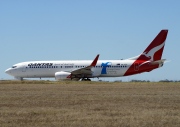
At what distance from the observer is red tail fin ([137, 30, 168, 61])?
167ft

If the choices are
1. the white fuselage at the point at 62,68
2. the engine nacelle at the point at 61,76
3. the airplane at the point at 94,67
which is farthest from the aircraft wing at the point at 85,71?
the engine nacelle at the point at 61,76

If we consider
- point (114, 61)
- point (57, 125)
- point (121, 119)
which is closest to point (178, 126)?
point (121, 119)

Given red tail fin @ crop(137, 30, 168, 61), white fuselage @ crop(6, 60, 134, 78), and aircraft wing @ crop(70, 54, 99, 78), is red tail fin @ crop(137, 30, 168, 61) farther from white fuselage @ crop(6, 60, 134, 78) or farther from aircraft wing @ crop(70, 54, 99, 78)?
aircraft wing @ crop(70, 54, 99, 78)

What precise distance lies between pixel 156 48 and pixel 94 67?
8.91 m

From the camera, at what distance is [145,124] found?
10.0m

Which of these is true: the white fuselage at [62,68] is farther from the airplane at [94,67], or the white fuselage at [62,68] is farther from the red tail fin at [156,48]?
the red tail fin at [156,48]

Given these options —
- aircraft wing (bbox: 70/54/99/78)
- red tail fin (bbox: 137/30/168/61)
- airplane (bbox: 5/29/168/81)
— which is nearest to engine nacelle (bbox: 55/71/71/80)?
airplane (bbox: 5/29/168/81)

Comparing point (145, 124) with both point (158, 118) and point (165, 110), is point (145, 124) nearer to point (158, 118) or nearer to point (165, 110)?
point (158, 118)

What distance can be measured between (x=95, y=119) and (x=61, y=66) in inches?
1678

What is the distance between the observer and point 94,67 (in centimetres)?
5194

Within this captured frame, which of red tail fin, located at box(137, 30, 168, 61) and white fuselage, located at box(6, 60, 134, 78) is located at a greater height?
red tail fin, located at box(137, 30, 168, 61)

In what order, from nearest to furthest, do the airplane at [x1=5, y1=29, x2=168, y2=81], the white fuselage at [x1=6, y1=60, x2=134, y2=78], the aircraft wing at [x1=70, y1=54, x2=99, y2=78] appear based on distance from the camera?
the airplane at [x1=5, y1=29, x2=168, y2=81] < the aircraft wing at [x1=70, y1=54, x2=99, y2=78] < the white fuselage at [x1=6, y1=60, x2=134, y2=78]

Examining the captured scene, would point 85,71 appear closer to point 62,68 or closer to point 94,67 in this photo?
point 94,67

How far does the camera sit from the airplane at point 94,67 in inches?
2005
